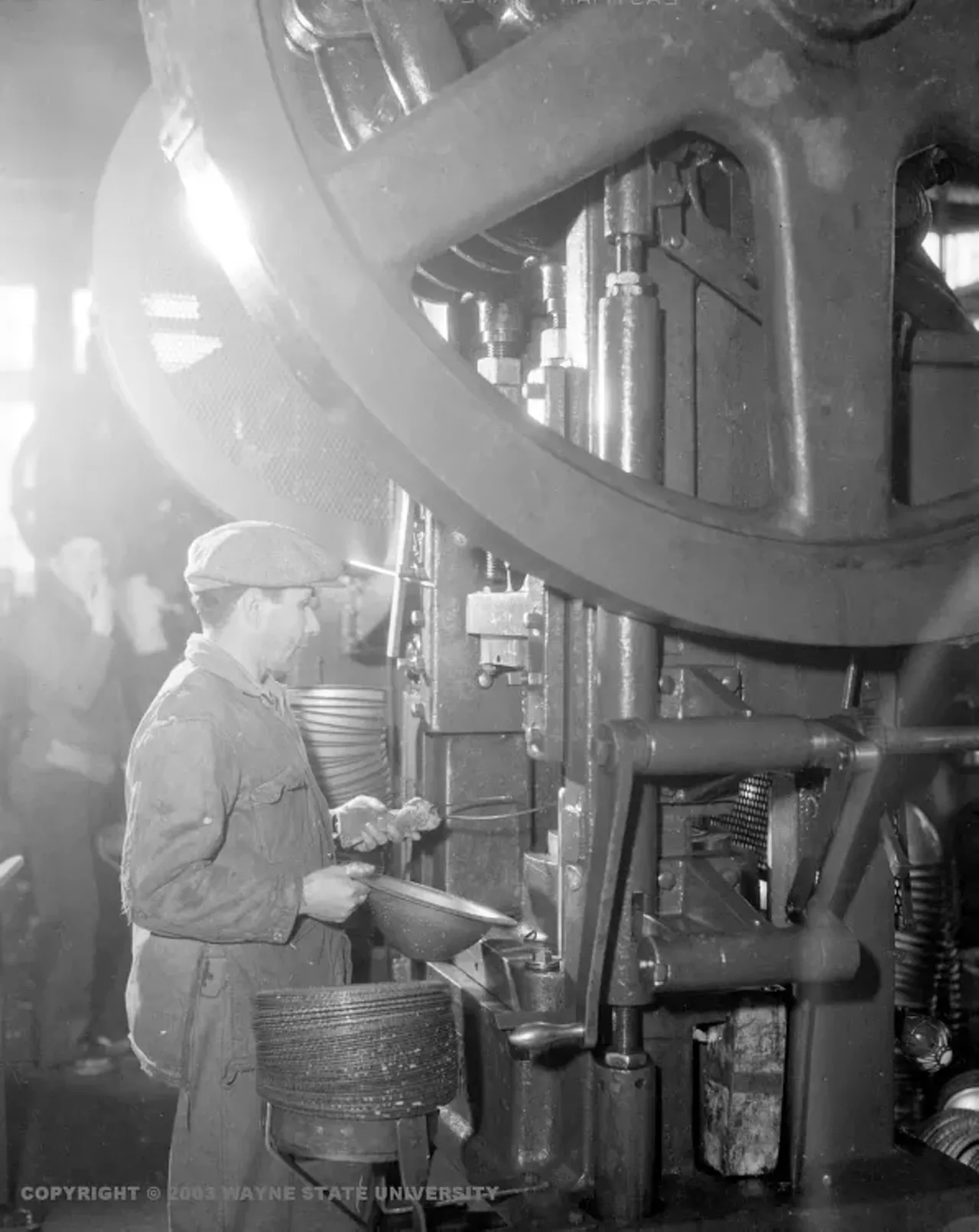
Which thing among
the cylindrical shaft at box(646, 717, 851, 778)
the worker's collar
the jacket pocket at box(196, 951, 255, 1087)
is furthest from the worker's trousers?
the cylindrical shaft at box(646, 717, 851, 778)

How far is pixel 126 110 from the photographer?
4008 mm

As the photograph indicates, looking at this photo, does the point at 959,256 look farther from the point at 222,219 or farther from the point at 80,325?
the point at 222,219

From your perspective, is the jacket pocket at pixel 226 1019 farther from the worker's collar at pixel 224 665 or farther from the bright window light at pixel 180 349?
the bright window light at pixel 180 349

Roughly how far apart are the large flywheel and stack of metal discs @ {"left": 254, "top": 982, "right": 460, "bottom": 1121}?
0.75m

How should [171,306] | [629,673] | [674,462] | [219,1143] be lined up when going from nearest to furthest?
[629,673] → [674,462] → [219,1143] → [171,306]

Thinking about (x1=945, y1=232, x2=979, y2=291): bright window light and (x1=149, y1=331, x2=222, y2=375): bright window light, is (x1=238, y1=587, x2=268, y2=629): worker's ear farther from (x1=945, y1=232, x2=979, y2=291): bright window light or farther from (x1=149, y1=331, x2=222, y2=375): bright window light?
(x1=945, y1=232, x2=979, y2=291): bright window light

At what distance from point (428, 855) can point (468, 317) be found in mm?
1380

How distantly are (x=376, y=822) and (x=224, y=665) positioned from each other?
592mm

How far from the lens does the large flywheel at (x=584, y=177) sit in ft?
4.41

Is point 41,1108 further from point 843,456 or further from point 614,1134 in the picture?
point 843,456

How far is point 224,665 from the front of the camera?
230cm

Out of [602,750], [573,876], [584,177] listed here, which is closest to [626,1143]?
[573,876]

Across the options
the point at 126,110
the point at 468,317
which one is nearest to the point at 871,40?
the point at 468,317

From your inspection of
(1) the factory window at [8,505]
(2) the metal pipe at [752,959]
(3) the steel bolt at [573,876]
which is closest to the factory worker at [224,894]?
(3) the steel bolt at [573,876]
